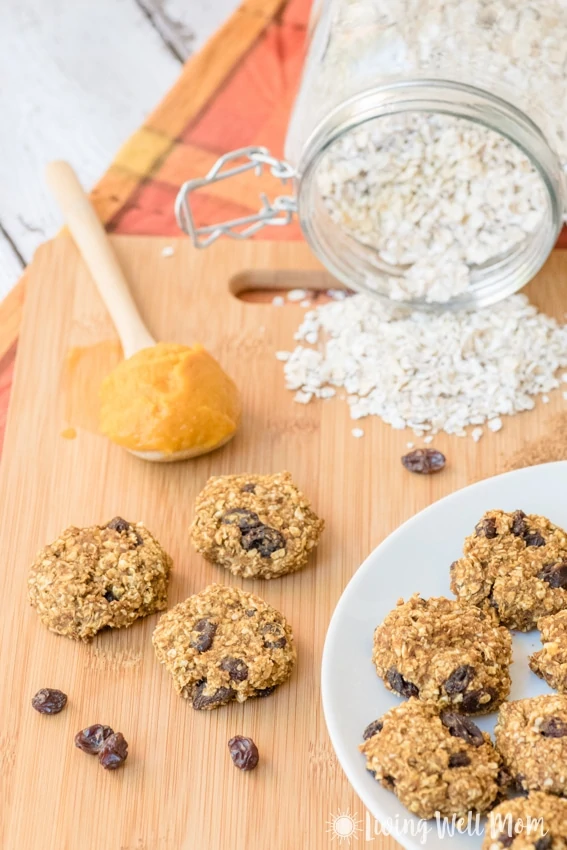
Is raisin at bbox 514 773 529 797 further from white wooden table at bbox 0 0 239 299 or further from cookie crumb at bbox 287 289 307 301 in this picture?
white wooden table at bbox 0 0 239 299

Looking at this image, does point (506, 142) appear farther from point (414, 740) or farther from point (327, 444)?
point (414, 740)

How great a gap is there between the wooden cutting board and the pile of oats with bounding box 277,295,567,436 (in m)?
0.06

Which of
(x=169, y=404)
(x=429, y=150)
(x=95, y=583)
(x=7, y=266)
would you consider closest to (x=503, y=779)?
(x=95, y=583)

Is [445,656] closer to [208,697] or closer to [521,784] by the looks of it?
[521,784]

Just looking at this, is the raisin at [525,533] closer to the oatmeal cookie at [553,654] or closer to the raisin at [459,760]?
the oatmeal cookie at [553,654]

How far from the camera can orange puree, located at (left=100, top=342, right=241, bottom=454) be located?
2570 mm

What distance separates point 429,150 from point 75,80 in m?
1.52

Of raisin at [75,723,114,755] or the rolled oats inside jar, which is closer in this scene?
raisin at [75,723,114,755]

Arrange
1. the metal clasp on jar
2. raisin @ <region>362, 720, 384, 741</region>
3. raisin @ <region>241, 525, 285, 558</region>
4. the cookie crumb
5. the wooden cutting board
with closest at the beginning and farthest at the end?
raisin @ <region>362, 720, 384, 741</region>
the wooden cutting board
raisin @ <region>241, 525, 285, 558</region>
the metal clasp on jar
the cookie crumb

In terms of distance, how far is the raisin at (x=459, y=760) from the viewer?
196 cm

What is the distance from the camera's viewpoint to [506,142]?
9.11 feet

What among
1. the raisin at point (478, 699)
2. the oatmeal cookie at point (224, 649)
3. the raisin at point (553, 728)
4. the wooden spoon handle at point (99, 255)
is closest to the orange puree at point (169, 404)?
the wooden spoon handle at point (99, 255)

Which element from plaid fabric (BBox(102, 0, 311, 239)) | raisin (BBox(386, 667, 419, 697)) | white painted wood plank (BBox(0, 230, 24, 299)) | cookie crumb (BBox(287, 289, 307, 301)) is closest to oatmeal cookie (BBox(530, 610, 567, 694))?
raisin (BBox(386, 667, 419, 697))

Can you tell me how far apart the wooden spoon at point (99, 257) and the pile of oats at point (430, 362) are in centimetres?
37
